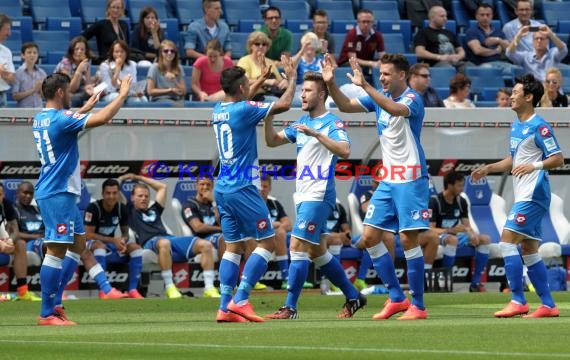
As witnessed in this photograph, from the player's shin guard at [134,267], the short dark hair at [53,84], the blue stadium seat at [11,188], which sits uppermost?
the short dark hair at [53,84]

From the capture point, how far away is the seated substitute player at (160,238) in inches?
697

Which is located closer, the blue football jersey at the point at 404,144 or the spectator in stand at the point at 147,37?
the blue football jersey at the point at 404,144

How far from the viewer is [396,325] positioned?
11.2 metres

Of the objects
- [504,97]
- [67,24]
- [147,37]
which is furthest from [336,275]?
[67,24]

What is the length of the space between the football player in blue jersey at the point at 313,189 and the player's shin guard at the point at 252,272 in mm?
446

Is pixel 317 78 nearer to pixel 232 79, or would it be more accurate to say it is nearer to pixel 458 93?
pixel 232 79

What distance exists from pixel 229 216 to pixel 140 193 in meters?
6.16

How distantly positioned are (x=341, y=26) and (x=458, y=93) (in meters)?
3.42

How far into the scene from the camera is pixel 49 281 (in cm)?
1195

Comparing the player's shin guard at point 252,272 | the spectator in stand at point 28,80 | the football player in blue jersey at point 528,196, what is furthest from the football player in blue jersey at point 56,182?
the spectator in stand at point 28,80

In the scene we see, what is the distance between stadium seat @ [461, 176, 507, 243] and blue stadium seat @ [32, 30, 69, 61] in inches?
243

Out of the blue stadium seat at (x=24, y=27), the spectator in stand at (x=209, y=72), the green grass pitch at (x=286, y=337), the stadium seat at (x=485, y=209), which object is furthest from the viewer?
the blue stadium seat at (x=24, y=27)

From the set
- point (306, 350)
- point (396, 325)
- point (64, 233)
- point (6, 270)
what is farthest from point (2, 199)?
point (306, 350)

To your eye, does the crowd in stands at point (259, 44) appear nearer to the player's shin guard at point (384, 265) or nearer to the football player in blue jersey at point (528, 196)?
the football player in blue jersey at point (528, 196)
